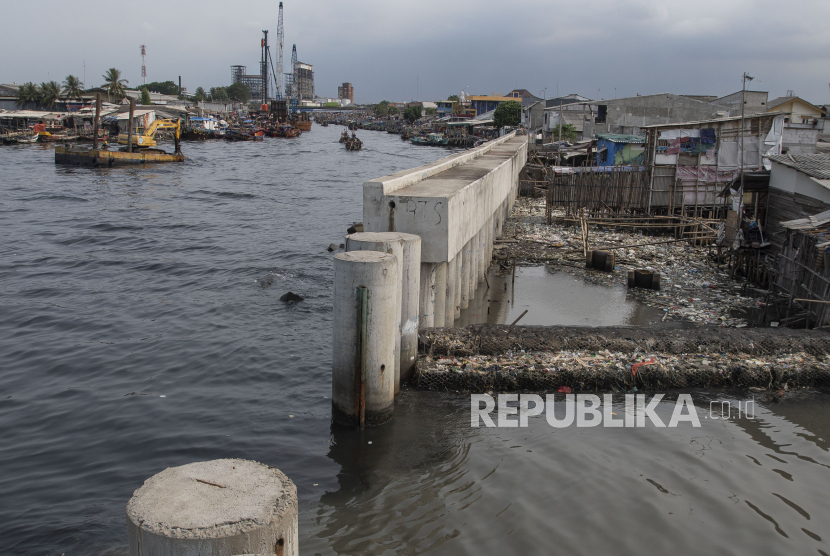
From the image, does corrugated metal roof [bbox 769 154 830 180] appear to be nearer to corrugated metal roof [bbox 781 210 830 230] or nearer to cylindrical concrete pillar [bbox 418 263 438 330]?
corrugated metal roof [bbox 781 210 830 230]

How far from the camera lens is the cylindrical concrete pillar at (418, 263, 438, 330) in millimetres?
9719

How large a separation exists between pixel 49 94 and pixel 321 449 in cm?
8959

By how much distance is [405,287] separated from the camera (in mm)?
8719

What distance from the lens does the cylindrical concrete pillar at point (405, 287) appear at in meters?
8.26

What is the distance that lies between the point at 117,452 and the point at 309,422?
2393 millimetres

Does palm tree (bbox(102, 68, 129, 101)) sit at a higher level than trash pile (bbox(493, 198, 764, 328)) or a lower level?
higher

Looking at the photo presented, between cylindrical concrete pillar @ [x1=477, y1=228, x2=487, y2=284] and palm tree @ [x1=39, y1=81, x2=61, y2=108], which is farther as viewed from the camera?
palm tree @ [x1=39, y1=81, x2=61, y2=108]

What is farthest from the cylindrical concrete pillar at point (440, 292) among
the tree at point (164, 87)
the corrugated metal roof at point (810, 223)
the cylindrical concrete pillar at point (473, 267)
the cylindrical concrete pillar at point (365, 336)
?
the tree at point (164, 87)

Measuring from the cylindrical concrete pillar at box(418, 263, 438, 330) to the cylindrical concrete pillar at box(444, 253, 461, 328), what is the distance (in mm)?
989

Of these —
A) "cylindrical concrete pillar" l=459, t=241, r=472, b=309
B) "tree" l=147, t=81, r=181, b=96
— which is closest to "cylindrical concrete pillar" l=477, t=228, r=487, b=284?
"cylindrical concrete pillar" l=459, t=241, r=472, b=309

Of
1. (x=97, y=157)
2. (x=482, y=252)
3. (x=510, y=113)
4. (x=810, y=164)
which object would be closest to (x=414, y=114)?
(x=510, y=113)

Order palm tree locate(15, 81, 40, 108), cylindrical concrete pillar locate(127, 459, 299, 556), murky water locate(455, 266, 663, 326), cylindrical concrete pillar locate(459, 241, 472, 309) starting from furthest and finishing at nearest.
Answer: palm tree locate(15, 81, 40, 108), murky water locate(455, 266, 663, 326), cylindrical concrete pillar locate(459, 241, 472, 309), cylindrical concrete pillar locate(127, 459, 299, 556)

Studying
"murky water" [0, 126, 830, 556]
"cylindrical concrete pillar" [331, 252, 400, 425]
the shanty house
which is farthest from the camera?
the shanty house

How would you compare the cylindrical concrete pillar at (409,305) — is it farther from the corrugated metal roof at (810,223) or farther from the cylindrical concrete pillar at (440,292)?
the corrugated metal roof at (810,223)
